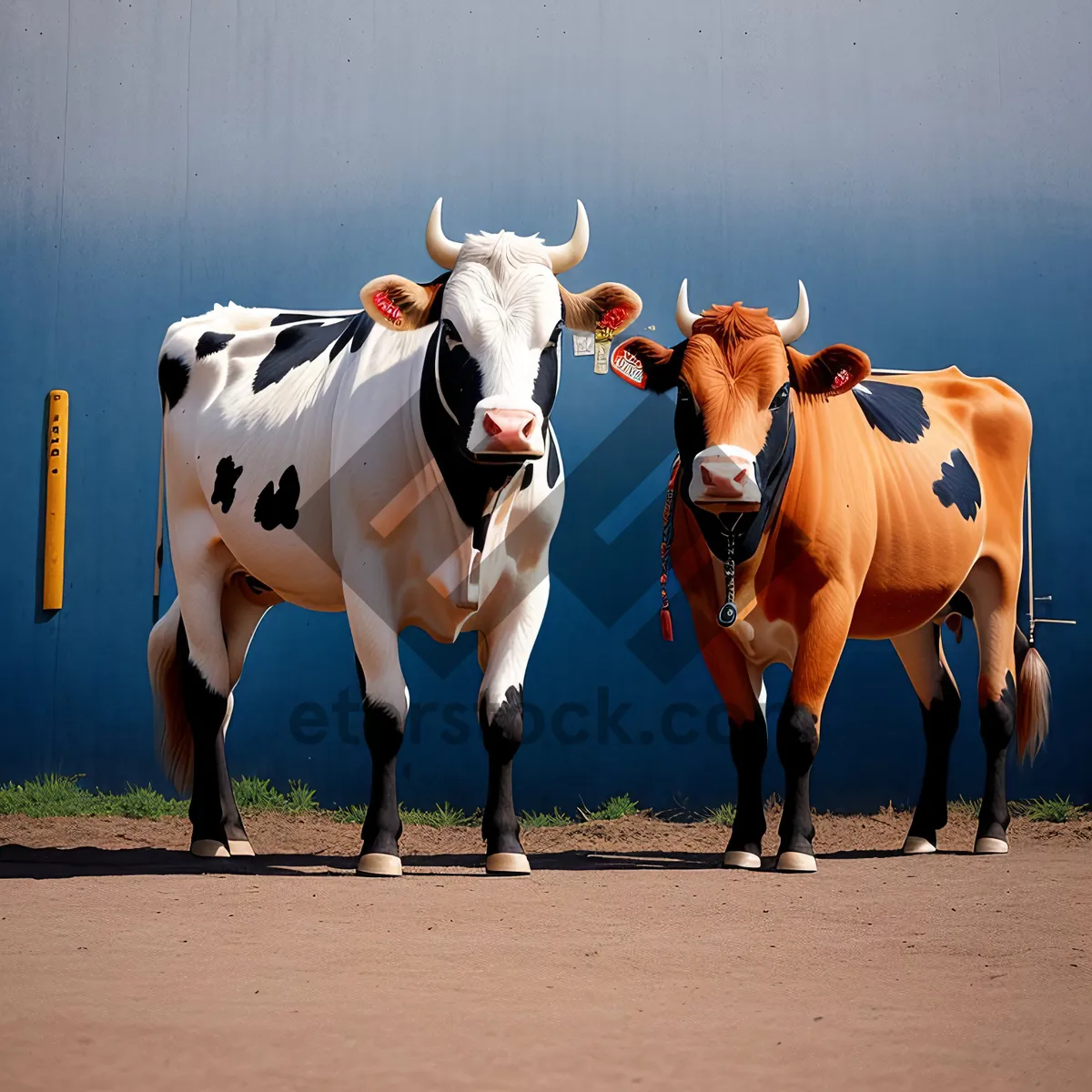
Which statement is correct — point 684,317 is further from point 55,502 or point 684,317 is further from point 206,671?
point 55,502

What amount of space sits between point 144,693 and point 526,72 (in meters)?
3.95

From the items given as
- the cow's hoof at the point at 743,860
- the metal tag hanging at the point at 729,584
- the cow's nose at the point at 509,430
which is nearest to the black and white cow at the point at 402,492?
the cow's nose at the point at 509,430

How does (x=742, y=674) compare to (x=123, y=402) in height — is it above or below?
below

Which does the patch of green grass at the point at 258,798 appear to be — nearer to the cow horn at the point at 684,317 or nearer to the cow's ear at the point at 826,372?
the cow horn at the point at 684,317

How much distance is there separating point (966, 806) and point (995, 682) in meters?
1.53

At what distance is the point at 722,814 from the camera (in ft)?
25.8

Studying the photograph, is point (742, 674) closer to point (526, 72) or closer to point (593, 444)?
point (593, 444)

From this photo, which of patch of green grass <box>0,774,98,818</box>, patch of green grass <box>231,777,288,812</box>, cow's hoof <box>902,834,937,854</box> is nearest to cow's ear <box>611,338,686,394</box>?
cow's hoof <box>902,834,937,854</box>

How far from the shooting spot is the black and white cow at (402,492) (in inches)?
220

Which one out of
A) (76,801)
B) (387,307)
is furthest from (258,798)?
(387,307)

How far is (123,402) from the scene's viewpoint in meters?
8.20

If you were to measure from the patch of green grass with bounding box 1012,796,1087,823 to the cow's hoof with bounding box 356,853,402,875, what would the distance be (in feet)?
12.6

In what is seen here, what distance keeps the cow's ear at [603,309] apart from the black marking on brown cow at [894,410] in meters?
1.20

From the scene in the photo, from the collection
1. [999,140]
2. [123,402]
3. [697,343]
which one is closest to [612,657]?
[697,343]
